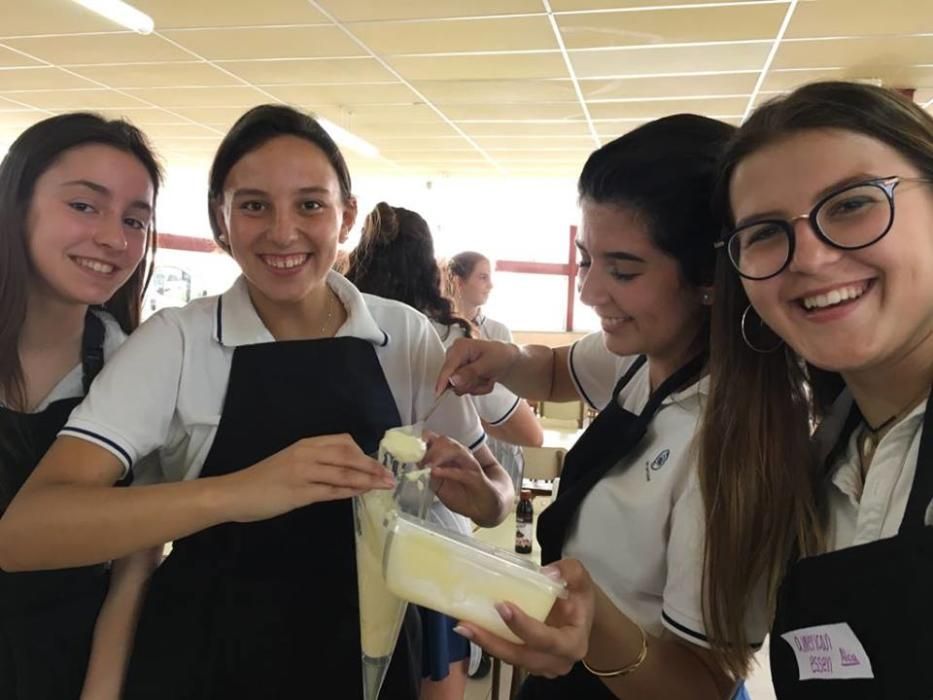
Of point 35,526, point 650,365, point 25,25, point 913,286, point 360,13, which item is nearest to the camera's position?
point 913,286

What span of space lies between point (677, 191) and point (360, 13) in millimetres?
3178

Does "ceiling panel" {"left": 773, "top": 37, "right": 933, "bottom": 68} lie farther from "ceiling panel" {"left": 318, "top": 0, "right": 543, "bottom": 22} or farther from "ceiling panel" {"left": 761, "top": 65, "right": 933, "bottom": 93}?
"ceiling panel" {"left": 318, "top": 0, "right": 543, "bottom": 22}

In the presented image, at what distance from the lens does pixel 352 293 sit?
137cm

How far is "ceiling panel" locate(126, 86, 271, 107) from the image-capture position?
17.3 feet

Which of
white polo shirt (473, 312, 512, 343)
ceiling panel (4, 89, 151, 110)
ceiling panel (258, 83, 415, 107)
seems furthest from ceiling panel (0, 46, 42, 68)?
white polo shirt (473, 312, 512, 343)

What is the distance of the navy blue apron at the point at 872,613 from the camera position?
77cm

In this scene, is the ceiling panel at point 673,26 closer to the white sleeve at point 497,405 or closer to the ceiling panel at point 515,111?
the ceiling panel at point 515,111

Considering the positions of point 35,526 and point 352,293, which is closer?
point 35,526

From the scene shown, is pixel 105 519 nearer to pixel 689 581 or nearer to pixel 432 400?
pixel 432 400

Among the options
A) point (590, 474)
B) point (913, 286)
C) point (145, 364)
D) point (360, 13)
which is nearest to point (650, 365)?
point (590, 474)

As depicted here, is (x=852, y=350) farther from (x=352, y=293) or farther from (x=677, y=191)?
(x=352, y=293)

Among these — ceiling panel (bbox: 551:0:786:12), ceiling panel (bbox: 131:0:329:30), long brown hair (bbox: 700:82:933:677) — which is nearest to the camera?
long brown hair (bbox: 700:82:933:677)

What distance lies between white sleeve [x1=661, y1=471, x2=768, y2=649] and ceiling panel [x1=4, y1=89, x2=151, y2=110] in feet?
19.1

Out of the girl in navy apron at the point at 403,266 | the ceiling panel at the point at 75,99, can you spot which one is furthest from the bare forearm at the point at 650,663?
the ceiling panel at the point at 75,99
